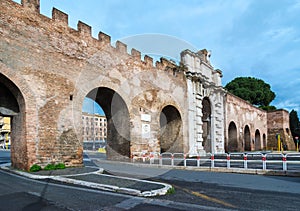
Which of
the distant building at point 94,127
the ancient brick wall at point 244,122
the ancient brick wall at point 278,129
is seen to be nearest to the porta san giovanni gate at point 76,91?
the ancient brick wall at point 244,122

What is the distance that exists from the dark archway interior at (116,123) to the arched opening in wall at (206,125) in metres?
10.4

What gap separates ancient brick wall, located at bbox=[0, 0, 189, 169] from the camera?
9.77 m

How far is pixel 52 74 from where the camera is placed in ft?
36.0

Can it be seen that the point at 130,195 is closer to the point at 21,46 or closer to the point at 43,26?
the point at 21,46

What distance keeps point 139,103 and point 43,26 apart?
7.33 metres

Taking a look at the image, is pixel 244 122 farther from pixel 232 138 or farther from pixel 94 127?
pixel 94 127

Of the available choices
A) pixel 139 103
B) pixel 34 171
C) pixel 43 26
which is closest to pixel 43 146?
pixel 34 171

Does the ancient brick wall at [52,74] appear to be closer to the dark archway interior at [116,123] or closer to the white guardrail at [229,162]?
the dark archway interior at [116,123]

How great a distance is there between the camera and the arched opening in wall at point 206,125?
23531 millimetres

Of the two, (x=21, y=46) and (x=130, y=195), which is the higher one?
(x=21, y=46)

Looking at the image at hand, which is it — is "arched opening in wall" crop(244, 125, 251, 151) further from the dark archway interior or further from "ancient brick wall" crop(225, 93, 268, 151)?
the dark archway interior

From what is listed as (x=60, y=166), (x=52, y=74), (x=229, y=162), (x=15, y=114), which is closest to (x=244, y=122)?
(x=229, y=162)

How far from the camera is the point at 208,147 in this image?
76.9 ft

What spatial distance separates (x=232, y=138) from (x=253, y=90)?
28055mm
